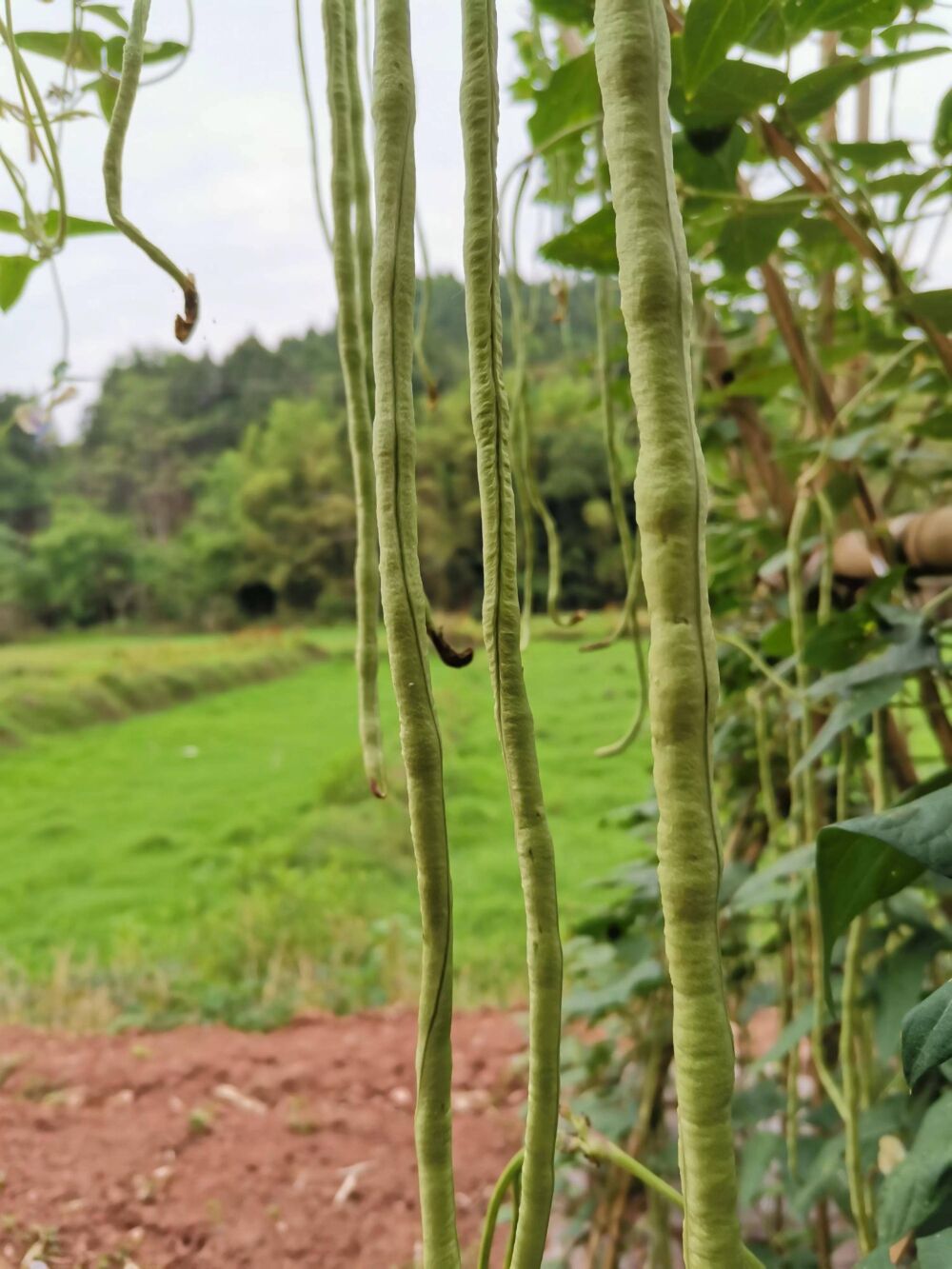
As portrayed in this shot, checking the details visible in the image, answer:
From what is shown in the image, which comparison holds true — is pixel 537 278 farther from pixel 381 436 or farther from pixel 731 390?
pixel 381 436

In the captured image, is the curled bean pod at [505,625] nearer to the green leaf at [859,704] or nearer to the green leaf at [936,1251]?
the green leaf at [936,1251]

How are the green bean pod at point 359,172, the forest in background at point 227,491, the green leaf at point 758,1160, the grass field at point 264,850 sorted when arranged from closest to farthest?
the green bean pod at point 359,172, the green leaf at point 758,1160, the grass field at point 264,850, the forest in background at point 227,491

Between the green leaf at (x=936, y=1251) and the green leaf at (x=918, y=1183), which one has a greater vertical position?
the green leaf at (x=936, y=1251)

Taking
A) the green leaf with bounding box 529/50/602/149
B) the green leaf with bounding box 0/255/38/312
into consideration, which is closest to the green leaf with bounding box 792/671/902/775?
the green leaf with bounding box 529/50/602/149

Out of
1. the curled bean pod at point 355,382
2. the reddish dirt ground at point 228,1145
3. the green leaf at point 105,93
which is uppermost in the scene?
the green leaf at point 105,93

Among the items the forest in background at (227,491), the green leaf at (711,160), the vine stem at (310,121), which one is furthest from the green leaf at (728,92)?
the forest in background at (227,491)

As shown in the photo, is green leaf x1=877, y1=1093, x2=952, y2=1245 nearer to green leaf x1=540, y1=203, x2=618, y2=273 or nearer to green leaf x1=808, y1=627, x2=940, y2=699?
green leaf x1=808, y1=627, x2=940, y2=699
